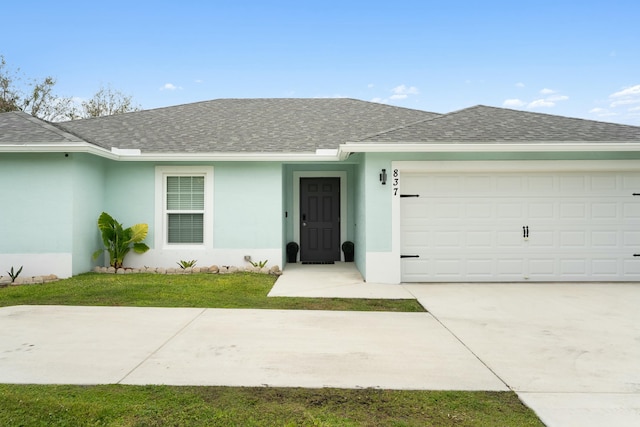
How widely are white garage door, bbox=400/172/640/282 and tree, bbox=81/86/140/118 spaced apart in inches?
1002

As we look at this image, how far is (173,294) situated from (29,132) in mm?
5373

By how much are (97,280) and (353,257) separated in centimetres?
657

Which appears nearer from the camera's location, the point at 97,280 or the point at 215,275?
the point at 97,280

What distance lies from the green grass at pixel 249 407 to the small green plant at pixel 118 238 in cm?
679

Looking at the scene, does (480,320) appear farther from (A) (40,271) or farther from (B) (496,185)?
(A) (40,271)

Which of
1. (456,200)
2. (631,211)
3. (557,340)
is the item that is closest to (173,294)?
(557,340)

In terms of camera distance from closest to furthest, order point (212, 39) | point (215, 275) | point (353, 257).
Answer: point (215, 275)
point (353, 257)
point (212, 39)

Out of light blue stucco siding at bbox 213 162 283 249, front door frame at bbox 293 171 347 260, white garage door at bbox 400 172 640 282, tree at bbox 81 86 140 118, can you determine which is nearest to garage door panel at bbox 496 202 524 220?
white garage door at bbox 400 172 640 282

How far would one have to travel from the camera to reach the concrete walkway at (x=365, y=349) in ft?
11.2

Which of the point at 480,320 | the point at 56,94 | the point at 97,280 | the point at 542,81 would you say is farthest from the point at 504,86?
the point at 56,94

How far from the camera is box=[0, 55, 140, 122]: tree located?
2448cm

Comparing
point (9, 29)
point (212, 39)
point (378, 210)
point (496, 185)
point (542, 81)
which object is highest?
point (9, 29)

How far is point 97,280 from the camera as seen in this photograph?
28.0 feet

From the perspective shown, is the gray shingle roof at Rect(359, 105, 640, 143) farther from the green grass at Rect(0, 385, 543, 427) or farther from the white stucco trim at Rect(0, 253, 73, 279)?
the white stucco trim at Rect(0, 253, 73, 279)
